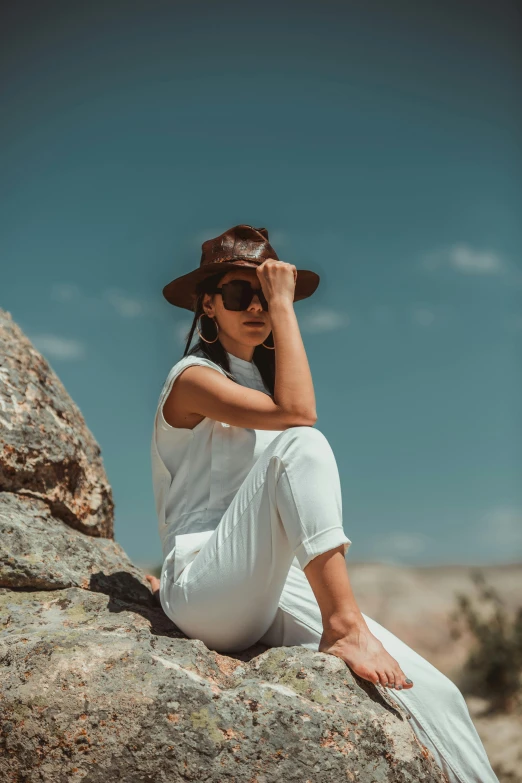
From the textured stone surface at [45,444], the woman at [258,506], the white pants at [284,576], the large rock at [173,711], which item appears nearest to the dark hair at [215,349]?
the woman at [258,506]

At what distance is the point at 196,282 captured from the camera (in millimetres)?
4121

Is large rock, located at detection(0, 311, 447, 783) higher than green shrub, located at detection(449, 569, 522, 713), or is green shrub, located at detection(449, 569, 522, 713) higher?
large rock, located at detection(0, 311, 447, 783)

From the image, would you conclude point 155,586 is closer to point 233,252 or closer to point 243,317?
point 243,317

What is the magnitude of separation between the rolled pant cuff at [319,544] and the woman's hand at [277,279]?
114 centimetres

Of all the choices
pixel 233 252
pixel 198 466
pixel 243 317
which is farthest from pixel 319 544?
pixel 233 252

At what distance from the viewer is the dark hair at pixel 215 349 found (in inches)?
159

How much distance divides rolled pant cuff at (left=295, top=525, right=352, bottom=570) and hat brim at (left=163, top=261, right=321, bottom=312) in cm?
145

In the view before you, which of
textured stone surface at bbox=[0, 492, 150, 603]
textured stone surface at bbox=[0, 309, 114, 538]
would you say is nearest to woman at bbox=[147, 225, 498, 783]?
textured stone surface at bbox=[0, 492, 150, 603]

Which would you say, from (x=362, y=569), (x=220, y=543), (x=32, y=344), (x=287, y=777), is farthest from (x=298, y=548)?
(x=362, y=569)

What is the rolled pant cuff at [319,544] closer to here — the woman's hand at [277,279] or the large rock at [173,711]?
the large rock at [173,711]

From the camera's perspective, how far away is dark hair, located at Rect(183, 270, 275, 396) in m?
4.04

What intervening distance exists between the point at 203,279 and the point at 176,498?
114cm

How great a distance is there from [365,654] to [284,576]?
16.9 inches

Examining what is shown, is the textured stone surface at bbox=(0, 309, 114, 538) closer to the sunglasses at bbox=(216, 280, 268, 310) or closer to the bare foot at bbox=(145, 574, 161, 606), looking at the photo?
the bare foot at bbox=(145, 574, 161, 606)
